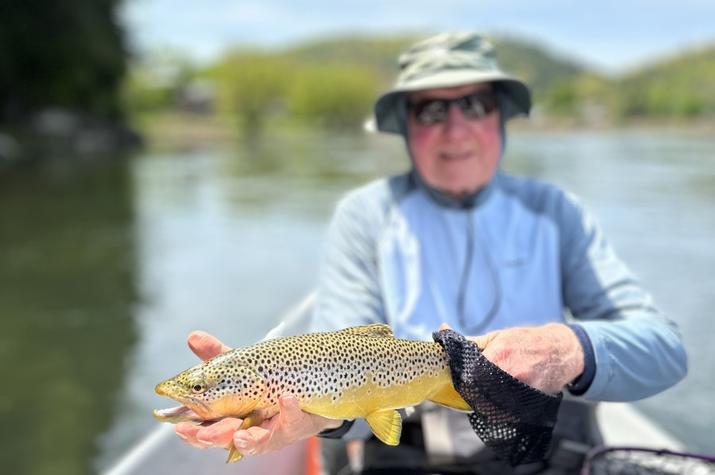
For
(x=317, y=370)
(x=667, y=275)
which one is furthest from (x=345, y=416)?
(x=667, y=275)

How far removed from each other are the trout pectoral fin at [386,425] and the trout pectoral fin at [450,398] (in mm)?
111

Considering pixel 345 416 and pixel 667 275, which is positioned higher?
pixel 345 416

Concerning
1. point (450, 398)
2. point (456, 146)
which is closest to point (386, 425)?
point (450, 398)

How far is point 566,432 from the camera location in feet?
8.10

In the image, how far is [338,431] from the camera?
6.40 feet

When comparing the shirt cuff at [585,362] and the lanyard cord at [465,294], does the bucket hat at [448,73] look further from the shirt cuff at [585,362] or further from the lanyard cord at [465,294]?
the shirt cuff at [585,362]

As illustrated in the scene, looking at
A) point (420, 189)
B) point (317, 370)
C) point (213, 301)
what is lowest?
point (213, 301)

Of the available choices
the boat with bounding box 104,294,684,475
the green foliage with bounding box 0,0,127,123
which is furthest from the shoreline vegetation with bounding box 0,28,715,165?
the boat with bounding box 104,294,684,475

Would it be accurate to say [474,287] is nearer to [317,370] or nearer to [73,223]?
[317,370]

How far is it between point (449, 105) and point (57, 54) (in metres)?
38.6

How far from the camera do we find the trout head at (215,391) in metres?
1.48

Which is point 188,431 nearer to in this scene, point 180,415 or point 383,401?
point 180,415

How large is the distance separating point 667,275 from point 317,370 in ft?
34.8

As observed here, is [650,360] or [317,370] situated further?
[650,360]
